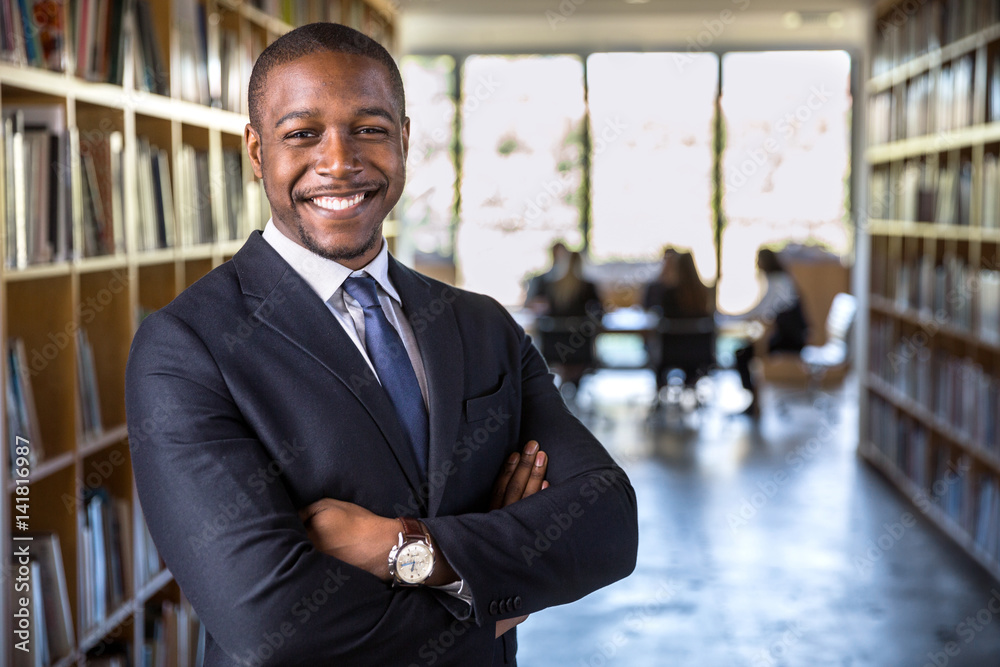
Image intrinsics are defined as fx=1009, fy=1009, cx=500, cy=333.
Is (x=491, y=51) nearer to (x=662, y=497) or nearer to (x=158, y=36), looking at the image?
(x=662, y=497)

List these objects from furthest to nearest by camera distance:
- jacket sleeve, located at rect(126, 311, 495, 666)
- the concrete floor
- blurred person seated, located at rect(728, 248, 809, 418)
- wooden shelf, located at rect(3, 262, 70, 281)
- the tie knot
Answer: blurred person seated, located at rect(728, 248, 809, 418) → the concrete floor → wooden shelf, located at rect(3, 262, 70, 281) → the tie knot → jacket sleeve, located at rect(126, 311, 495, 666)

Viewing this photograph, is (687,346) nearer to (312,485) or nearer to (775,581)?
(775,581)

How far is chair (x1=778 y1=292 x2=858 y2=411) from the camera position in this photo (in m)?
9.16

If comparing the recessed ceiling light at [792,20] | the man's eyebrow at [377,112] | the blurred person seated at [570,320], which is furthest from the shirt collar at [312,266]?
the recessed ceiling light at [792,20]

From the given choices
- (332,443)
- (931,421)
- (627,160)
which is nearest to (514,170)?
(627,160)

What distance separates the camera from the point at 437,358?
153 cm

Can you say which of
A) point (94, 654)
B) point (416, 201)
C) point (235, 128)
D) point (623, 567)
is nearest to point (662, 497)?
point (235, 128)

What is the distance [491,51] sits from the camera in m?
11.7

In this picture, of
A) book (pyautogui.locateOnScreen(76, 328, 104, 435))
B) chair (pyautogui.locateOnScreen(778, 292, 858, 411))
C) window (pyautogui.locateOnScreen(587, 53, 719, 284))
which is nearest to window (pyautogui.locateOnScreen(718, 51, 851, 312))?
window (pyautogui.locateOnScreen(587, 53, 719, 284))

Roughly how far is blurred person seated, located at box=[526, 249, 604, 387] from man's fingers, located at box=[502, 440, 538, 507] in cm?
715

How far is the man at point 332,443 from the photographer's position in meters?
1.32

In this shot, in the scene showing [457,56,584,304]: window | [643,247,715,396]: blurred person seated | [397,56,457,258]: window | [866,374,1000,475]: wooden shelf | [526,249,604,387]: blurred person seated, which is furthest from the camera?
[457,56,584,304]: window

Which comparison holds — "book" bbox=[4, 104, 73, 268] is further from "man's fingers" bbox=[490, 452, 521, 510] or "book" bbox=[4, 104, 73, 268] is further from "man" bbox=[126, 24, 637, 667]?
"man's fingers" bbox=[490, 452, 521, 510]

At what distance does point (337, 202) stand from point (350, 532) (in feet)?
1.50
